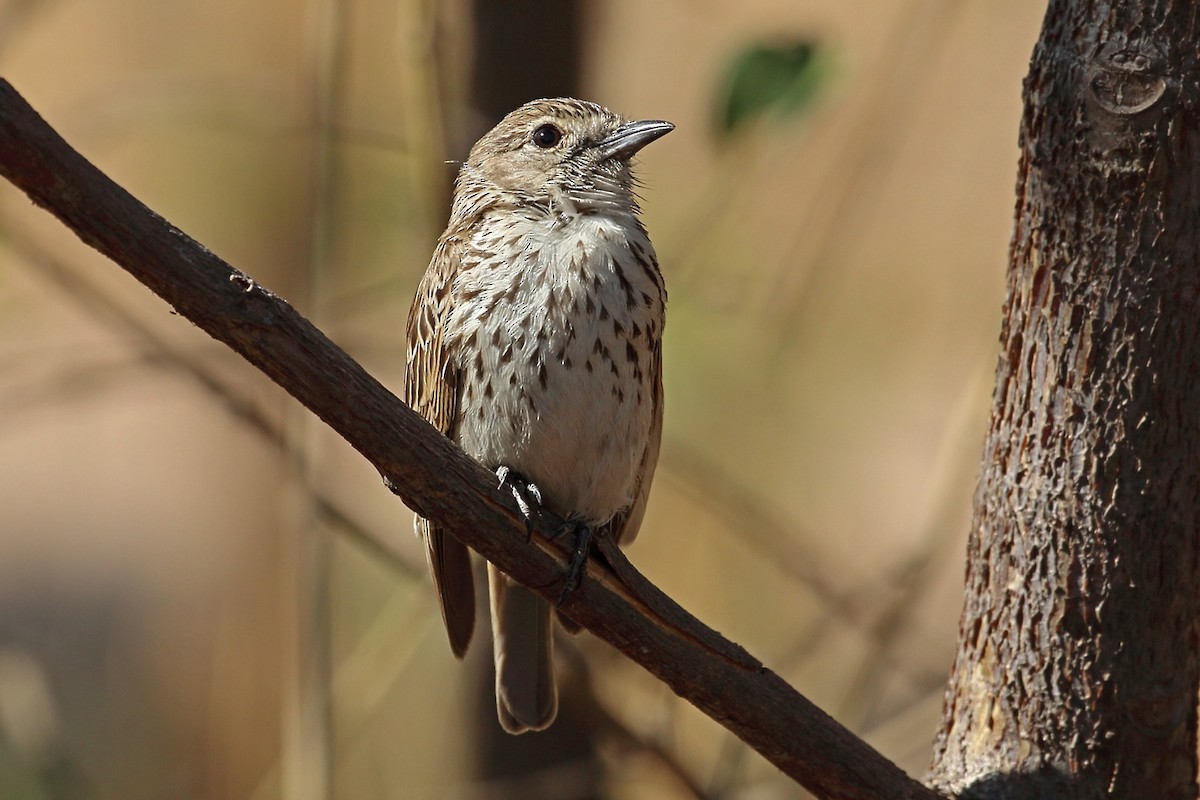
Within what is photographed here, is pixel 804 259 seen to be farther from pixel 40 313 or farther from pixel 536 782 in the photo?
pixel 40 313

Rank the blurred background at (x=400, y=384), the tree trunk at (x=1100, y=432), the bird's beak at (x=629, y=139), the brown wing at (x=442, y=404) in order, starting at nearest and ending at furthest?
the tree trunk at (x=1100, y=432) < the brown wing at (x=442, y=404) < the bird's beak at (x=629, y=139) < the blurred background at (x=400, y=384)

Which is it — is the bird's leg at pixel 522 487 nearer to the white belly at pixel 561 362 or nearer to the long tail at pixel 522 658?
the white belly at pixel 561 362

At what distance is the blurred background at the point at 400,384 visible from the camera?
387cm

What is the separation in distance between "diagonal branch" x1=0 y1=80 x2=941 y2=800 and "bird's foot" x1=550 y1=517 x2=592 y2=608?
0.02 meters

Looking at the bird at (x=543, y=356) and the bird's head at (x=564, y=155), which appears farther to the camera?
the bird's head at (x=564, y=155)

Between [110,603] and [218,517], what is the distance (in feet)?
2.46

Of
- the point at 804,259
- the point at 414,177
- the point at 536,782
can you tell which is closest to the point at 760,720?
the point at 536,782

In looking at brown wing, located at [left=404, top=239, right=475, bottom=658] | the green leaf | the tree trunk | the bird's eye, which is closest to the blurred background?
the green leaf

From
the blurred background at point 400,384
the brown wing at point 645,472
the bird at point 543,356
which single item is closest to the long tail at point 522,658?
the bird at point 543,356

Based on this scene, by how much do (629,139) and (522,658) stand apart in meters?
1.24

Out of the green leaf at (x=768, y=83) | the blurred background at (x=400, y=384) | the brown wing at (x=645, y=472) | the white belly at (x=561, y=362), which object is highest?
the green leaf at (x=768, y=83)

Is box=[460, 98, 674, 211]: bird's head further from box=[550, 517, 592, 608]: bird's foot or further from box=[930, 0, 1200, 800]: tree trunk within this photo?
box=[930, 0, 1200, 800]: tree trunk

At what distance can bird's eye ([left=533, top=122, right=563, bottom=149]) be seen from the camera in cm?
332

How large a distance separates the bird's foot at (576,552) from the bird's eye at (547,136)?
3.19 feet
